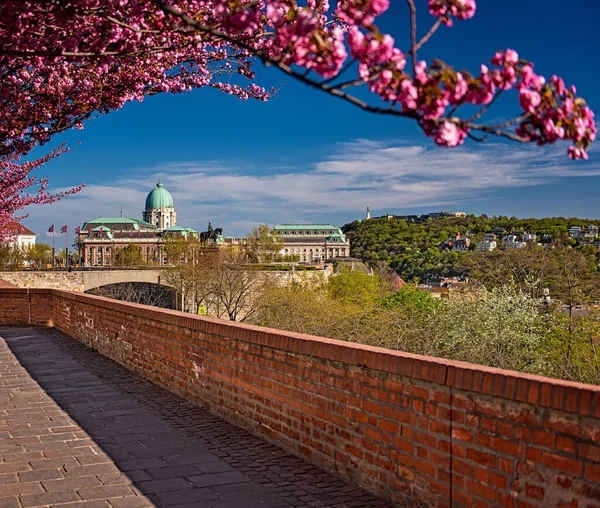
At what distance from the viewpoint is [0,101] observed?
23.7ft

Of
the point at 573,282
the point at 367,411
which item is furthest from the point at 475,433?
the point at 573,282

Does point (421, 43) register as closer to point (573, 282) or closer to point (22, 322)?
point (22, 322)

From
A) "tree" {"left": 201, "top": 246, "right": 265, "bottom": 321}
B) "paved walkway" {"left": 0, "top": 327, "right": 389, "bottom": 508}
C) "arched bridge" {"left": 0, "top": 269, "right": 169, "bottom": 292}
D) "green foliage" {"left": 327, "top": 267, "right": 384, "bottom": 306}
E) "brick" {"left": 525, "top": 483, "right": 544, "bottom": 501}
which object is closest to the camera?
"brick" {"left": 525, "top": 483, "right": 544, "bottom": 501}

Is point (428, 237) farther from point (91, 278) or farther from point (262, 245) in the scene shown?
point (91, 278)

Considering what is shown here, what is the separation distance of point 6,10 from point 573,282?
73.4ft

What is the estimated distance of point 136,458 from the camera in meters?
5.77

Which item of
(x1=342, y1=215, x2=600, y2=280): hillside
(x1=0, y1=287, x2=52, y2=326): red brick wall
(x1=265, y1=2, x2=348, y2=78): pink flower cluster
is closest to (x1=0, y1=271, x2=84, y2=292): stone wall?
(x1=342, y1=215, x2=600, y2=280): hillside

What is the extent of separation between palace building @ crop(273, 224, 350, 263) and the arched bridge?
3852 inches

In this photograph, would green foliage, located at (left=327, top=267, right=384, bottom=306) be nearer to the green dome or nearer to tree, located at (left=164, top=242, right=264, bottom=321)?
tree, located at (left=164, top=242, right=264, bottom=321)

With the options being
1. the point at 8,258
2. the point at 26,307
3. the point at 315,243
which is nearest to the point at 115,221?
the point at 315,243

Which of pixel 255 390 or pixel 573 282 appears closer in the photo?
pixel 255 390

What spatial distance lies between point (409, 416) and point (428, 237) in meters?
103

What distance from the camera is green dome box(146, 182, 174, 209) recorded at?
591ft

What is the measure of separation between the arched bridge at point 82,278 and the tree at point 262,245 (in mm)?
22198
